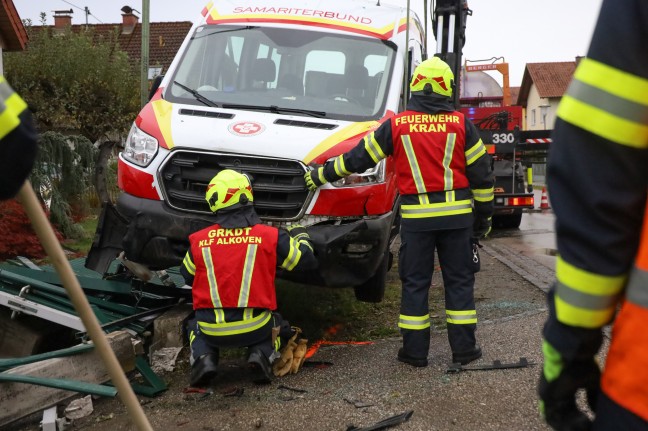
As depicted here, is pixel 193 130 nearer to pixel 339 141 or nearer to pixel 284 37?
pixel 339 141

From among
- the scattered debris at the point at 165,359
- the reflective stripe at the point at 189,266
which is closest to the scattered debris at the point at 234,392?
the scattered debris at the point at 165,359

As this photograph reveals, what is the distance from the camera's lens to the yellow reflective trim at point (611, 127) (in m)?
1.32

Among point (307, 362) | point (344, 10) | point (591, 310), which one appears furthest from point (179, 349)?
point (591, 310)

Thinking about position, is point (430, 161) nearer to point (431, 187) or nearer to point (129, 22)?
point (431, 187)

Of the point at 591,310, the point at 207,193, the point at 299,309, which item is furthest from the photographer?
the point at 299,309

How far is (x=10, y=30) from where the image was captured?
17703 millimetres

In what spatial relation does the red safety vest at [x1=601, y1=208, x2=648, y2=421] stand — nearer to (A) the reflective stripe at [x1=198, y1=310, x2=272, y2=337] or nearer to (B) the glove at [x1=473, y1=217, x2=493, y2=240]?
(A) the reflective stripe at [x1=198, y1=310, x2=272, y2=337]

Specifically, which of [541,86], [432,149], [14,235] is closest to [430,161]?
[432,149]

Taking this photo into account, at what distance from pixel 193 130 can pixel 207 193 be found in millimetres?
654

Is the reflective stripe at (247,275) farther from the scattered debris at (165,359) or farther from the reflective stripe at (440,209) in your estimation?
the reflective stripe at (440,209)

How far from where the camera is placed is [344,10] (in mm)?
6316

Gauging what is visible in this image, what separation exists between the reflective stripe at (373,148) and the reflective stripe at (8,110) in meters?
3.34

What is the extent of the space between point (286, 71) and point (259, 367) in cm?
260

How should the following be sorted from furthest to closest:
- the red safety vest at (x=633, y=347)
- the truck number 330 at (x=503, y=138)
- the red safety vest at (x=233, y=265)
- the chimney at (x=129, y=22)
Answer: the chimney at (x=129, y=22) → the truck number 330 at (x=503, y=138) → the red safety vest at (x=233, y=265) → the red safety vest at (x=633, y=347)
